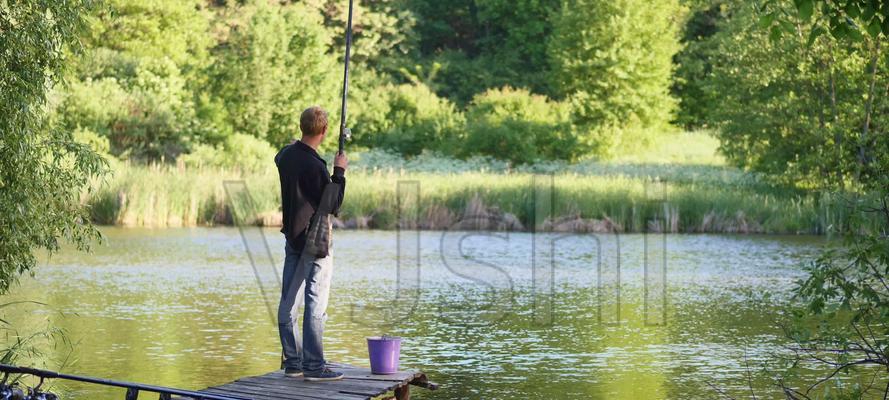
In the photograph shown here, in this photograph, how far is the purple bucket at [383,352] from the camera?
26.9 feet

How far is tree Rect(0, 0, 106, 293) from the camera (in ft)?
28.6

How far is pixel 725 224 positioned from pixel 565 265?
5690 mm

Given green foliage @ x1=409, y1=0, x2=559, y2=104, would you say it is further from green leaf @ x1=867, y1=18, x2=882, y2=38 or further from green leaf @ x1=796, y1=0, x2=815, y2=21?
green leaf @ x1=796, y1=0, x2=815, y2=21

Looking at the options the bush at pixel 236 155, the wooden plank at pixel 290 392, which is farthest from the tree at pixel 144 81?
the wooden plank at pixel 290 392

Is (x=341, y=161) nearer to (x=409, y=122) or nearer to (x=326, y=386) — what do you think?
(x=326, y=386)

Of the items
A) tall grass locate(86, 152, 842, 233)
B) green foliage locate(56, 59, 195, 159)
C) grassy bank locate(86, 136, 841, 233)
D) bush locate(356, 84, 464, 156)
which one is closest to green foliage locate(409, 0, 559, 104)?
bush locate(356, 84, 464, 156)

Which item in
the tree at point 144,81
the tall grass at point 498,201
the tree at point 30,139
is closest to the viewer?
the tree at point 30,139

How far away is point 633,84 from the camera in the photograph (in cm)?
4178

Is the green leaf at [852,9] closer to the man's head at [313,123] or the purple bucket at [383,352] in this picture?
the man's head at [313,123]

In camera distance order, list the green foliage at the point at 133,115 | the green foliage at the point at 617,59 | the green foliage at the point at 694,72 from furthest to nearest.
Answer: the green foliage at the point at 694,72, the green foliage at the point at 617,59, the green foliage at the point at 133,115

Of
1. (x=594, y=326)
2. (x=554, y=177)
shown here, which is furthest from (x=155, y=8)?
(x=594, y=326)

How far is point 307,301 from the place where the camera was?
307 inches

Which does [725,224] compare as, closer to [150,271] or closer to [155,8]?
[150,271]

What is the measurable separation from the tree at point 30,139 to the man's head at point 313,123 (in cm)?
162
